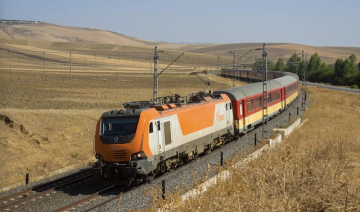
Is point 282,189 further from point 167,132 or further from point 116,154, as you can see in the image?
point 167,132

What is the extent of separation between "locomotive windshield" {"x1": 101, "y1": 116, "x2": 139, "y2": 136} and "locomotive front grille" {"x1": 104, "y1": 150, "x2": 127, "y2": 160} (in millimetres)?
642

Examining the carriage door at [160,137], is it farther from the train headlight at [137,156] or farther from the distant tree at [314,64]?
the distant tree at [314,64]

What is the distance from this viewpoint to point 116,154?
16.8 m

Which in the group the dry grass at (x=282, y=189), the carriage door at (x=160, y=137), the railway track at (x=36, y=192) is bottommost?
the railway track at (x=36, y=192)

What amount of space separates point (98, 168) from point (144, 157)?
166 centimetres

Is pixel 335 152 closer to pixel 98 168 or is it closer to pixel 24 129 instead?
pixel 98 168

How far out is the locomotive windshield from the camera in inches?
661

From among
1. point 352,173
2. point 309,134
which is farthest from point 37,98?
point 352,173

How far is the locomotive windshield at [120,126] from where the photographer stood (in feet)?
55.1

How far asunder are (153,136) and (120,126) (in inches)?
50.6

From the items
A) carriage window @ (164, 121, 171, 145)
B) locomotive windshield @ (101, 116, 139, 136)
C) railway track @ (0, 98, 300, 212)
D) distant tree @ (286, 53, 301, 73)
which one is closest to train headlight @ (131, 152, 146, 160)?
locomotive windshield @ (101, 116, 139, 136)

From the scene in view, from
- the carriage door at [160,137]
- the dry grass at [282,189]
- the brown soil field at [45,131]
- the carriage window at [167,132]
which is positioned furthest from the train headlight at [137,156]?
the brown soil field at [45,131]

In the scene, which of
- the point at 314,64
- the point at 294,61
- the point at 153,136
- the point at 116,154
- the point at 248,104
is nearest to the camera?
the point at 116,154

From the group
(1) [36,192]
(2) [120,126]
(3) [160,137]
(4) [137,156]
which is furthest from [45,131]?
(4) [137,156]
